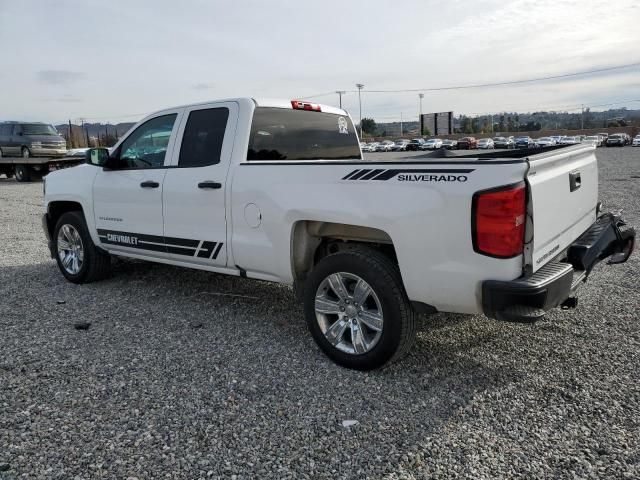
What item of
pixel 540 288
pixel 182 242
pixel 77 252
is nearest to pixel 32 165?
pixel 77 252

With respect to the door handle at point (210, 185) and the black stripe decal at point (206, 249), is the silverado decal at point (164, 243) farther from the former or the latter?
the door handle at point (210, 185)

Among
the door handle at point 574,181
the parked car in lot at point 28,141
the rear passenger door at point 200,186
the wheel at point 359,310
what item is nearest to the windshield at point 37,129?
the parked car in lot at point 28,141

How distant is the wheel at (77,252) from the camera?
616 centimetres

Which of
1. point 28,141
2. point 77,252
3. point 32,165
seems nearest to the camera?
point 77,252

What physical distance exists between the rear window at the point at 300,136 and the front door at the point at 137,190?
Result: 3.04ft

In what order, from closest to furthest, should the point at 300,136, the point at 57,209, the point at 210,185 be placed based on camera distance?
the point at 210,185 < the point at 300,136 < the point at 57,209

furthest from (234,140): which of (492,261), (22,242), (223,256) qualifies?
(22,242)

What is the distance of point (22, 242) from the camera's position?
9.30 metres

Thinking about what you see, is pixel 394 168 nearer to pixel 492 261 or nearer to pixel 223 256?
pixel 492 261

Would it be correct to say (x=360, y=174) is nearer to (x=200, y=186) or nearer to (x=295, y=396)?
(x=295, y=396)

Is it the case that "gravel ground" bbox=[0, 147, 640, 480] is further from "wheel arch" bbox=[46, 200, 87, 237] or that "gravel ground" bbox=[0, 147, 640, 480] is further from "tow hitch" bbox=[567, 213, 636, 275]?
"wheel arch" bbox=[46, 200, 87, 237]

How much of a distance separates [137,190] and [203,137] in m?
0.98

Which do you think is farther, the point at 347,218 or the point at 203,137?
the point at 203,137

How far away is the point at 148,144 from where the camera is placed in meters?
5.45
